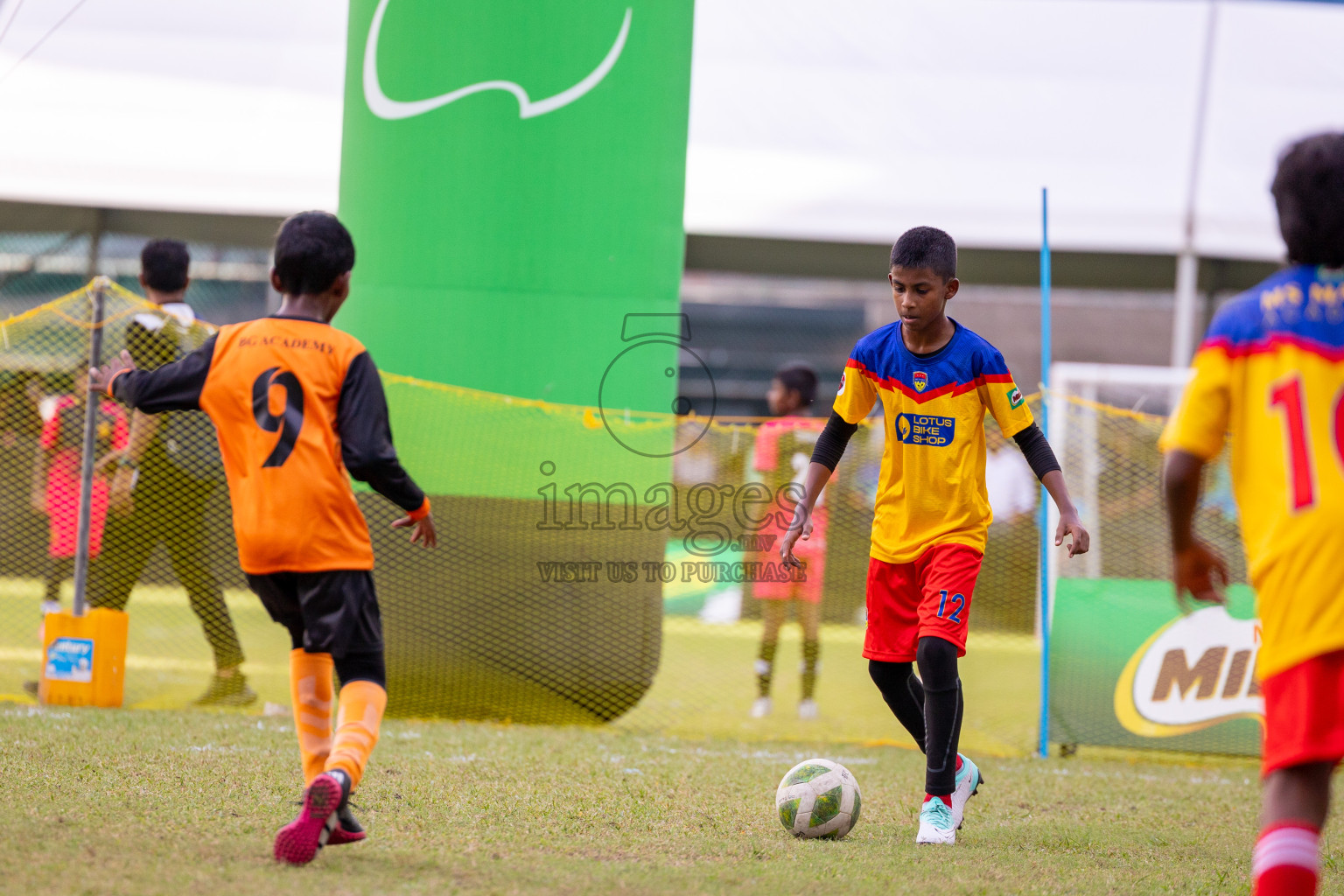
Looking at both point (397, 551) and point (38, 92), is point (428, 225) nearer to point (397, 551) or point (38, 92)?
point (397, 551)

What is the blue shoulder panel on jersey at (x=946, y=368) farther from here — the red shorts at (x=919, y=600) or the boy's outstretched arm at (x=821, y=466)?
the red shorts at (x=919, y=600)

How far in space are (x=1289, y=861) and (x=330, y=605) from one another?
246 centimetres

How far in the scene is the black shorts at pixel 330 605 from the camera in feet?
12.0

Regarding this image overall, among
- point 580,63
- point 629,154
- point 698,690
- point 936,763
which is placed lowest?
point 698,690

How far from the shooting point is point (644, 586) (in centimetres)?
708

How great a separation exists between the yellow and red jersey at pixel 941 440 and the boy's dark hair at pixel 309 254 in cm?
193

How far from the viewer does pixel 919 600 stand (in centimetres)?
452

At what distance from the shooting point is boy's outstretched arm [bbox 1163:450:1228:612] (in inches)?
109

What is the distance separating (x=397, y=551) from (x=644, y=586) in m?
1.33

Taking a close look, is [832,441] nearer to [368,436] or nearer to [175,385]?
[368,436]

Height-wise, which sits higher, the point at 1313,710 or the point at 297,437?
the point at 297,437

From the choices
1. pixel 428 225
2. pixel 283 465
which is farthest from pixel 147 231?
pixel 283 465

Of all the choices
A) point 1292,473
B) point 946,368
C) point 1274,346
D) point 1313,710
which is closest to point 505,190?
point 946,368

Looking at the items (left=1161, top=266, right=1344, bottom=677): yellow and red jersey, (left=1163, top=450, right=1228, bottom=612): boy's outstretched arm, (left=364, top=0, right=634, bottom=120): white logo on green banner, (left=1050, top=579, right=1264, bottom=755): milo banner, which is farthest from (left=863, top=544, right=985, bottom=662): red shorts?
(left=364, top=0, right=634, bottom=120): white logo on green banner
